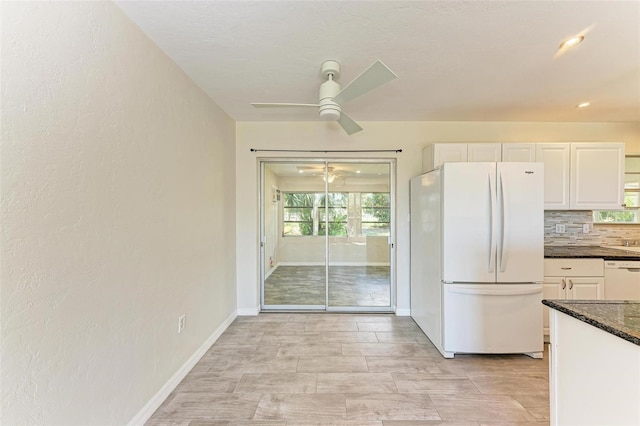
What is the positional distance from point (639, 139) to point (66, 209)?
228 inches

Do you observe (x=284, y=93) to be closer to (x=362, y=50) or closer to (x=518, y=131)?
(x=362, y=50)

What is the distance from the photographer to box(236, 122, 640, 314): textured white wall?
351 cm

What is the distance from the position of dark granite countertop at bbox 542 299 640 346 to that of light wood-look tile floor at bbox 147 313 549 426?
1.05 meters

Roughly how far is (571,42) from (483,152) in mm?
1447

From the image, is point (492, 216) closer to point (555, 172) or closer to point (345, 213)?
point (555, 172)

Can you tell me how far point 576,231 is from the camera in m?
3.47

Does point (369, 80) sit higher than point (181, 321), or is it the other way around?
point (369, 80)

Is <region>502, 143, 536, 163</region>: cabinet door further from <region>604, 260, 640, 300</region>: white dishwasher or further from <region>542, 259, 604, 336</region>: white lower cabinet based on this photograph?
<region>604, 260, 640, 300</region>: white dishwasher

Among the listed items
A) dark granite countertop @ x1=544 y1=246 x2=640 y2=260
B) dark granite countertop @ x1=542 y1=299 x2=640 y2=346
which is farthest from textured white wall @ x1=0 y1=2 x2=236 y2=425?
dark granite countertop @ x1=544 y1=246 x2=640 y2=260

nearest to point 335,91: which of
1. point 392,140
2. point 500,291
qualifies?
point 392,140

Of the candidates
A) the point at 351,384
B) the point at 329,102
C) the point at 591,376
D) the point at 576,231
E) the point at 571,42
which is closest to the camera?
the point at 591,376

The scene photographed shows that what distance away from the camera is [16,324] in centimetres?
103

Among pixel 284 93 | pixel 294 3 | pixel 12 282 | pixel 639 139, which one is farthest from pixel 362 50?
pixel 639 139

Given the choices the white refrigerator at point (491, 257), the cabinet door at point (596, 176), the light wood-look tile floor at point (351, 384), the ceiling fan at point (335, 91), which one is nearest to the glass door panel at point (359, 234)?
the light wood-look tile floor at point (351, 384)
